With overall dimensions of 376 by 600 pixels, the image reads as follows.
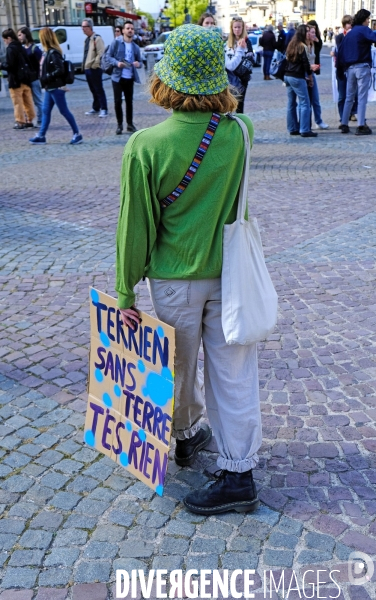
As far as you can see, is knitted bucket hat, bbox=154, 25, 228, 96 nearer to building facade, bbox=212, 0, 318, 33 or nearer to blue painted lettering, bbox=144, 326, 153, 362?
blue painted lettering, bbox=144, 326, 153, 362

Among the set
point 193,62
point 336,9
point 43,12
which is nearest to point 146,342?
point 193,62

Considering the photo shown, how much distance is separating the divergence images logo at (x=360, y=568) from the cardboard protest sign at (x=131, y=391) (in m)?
0.75

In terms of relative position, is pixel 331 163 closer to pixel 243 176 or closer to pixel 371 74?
pixel 371 74

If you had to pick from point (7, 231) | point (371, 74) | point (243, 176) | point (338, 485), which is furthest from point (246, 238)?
point (371, 74)

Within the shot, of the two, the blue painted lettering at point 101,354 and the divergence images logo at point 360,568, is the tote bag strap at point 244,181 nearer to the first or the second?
the blue painted lettering at point 101,354

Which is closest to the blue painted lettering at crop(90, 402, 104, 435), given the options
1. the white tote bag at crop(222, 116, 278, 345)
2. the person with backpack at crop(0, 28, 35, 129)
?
the white tote bag at crop(222, 116, 278, 345)

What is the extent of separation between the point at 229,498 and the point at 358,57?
10.3 meters

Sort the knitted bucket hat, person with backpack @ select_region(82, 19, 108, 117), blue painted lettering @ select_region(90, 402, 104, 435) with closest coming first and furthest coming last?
the knitted bucket hat
blue painted lettering @ select_region(90, 402, 104, 435)
person with backpack @ select_region(82, 19, 108, 117)

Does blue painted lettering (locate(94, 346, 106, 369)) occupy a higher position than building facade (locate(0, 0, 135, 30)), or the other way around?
blue painted lettering (locate(94, 346, 106, 369))

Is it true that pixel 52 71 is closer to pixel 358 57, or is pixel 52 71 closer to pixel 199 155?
pixel 358 57

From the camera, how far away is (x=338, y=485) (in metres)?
3.07

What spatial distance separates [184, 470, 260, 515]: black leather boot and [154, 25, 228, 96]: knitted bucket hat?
148cm

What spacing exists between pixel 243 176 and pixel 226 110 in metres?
0.24

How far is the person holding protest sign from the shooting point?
2.48 m
